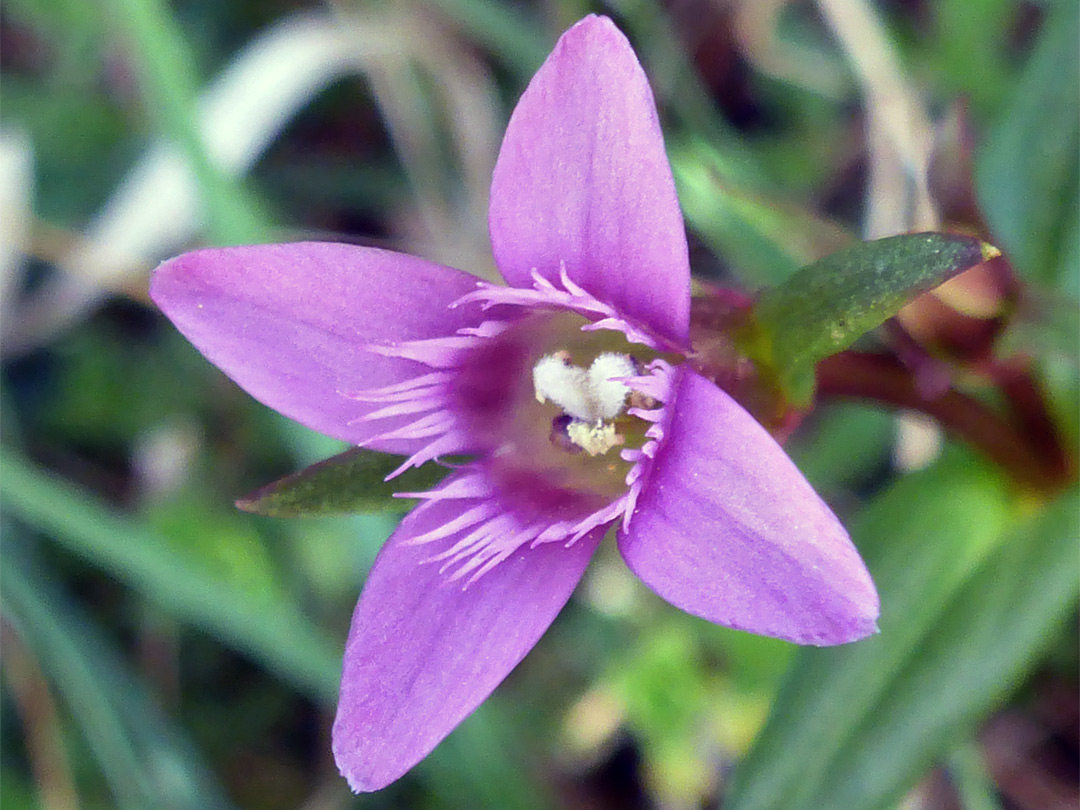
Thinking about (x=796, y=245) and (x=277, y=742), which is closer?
(x=796, y=245)

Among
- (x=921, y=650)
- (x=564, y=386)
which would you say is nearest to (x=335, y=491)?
(x=564, y=386)

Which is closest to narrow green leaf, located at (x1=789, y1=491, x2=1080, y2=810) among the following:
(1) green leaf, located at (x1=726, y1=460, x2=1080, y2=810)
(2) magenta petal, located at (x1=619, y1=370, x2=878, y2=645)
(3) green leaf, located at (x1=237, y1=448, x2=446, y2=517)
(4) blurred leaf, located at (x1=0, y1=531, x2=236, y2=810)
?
(1) green leaf, located at (x1=726, y1=460, x2=1080, y2=810)

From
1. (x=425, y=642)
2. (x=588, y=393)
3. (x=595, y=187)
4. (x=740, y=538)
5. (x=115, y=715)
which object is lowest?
(x=115, y=715)

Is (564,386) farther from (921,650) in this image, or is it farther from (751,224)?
(921,650)

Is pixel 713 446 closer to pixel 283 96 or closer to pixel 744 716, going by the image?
pixel 744 716

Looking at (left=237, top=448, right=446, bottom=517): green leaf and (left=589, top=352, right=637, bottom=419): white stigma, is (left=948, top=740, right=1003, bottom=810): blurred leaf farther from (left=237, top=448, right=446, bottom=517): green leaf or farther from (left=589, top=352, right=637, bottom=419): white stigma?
(left=237, top=448, right=446, bottom=517): green leaf

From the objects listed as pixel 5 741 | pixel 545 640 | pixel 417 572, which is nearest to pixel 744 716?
pixel 545 640

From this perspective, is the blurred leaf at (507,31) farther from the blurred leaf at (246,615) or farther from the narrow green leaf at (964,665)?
the narrow green leaf at (964,665)
